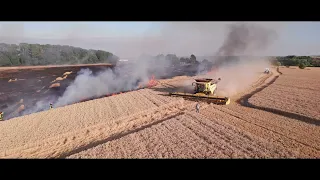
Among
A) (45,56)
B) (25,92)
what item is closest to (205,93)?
(25,92)

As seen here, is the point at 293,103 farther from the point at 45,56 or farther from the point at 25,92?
the point at 45,56

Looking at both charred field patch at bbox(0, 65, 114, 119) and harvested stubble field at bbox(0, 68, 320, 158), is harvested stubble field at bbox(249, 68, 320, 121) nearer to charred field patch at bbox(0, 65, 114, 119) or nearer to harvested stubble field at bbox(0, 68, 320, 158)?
harvested stubble field at bbox(0, 68, 320, 158)

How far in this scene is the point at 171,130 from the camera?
12.5 meters

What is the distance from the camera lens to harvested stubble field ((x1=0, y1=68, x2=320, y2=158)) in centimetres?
991

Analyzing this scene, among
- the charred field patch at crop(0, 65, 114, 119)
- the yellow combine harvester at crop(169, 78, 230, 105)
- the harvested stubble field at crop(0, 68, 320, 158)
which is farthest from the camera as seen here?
the charred field patch at crop(0, 65, 114, 119)

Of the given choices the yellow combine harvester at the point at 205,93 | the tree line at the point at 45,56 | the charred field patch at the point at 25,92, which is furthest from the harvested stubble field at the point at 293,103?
the tree line at the point at 45,56

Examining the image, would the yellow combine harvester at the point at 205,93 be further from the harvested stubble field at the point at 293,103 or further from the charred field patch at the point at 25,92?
the charred field patch at the point at 25,92

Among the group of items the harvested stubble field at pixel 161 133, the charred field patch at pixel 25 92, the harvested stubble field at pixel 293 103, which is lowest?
the charred field patch at pixel 25 92

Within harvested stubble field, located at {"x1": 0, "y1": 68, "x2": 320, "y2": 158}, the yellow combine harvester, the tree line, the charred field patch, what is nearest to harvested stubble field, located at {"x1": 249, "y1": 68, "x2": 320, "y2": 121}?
harvested stubble field, located at {"x1": 0, "y1": 68, "x2": 320, "y2": 158}

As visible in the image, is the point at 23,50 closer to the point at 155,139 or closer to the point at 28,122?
the point at 28,122

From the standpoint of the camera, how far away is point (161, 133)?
1209cm

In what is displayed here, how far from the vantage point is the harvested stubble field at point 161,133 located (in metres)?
9.91
